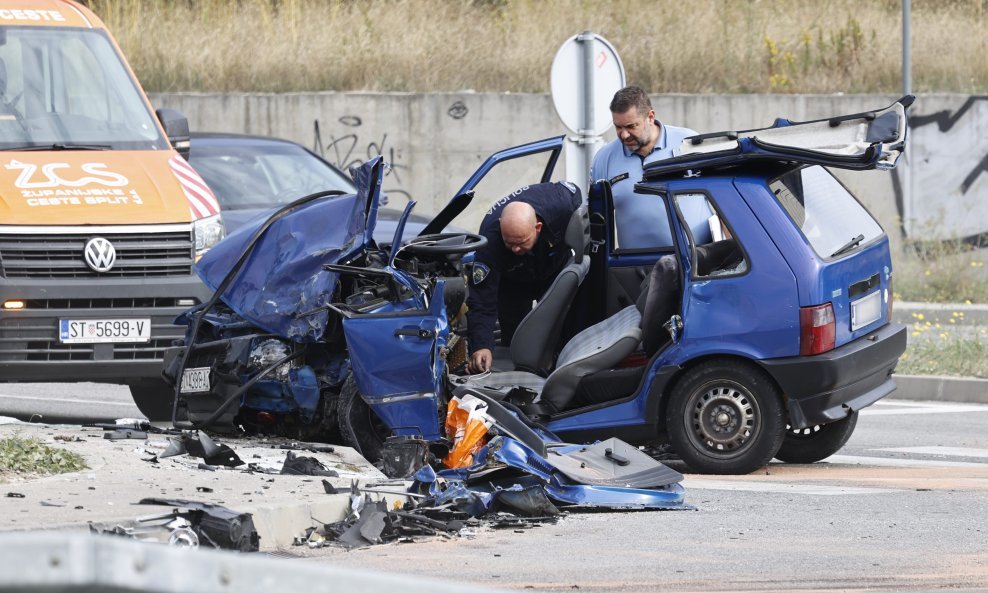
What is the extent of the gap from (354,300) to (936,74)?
14.8 meters

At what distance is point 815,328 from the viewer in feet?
25.7

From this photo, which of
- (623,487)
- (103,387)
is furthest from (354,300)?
(103,387)

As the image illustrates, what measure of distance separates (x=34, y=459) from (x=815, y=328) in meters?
3.77

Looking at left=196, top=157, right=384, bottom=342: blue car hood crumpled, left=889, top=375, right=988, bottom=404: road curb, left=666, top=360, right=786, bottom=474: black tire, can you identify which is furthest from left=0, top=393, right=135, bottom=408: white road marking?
left=889, top=375, right=988, bottom=404: road curb

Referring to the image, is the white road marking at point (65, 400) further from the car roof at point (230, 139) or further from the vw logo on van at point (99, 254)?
the car roof at point (230, 139)

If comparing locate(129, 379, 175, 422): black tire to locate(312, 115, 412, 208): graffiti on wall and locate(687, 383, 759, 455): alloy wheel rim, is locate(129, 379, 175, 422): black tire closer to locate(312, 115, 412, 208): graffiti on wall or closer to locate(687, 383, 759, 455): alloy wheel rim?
locate(687, 383, 759, 455): alloy wheel rim

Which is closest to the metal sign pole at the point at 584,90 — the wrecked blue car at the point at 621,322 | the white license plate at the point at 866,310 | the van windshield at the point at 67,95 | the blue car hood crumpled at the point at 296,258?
the van windshield at the point at 67,95

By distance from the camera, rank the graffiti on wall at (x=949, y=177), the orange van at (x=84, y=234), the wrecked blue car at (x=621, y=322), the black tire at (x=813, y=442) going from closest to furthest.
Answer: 1. the wrecked blue car at (x=621, y=322)
2. the black tire at (x=813, y=442)
3. the orange van at (x=84, y=234)
4. the graffiti on wall at (x=949, y=177)

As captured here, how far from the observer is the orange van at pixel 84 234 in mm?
9391

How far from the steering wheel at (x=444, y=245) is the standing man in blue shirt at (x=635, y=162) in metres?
1.03

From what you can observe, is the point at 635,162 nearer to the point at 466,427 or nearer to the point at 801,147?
the point at 801,147

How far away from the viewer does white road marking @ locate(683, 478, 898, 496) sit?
7.56 metres

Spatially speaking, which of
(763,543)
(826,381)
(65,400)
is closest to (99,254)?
(65,400)

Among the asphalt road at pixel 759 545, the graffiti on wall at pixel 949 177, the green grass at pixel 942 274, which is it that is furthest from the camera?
the graffiti on wall at pixel 949 177
